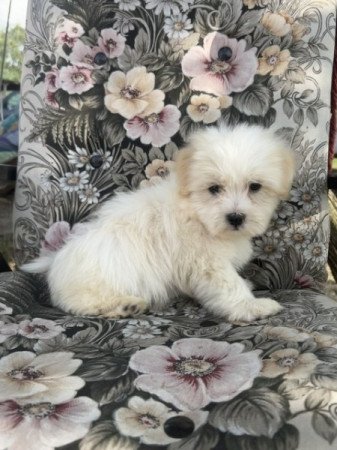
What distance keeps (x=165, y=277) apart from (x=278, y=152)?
1.65 feet

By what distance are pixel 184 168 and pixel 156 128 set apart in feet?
1.10

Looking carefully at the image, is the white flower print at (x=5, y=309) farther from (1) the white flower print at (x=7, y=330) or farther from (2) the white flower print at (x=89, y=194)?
(2) the white flower print at (x=89, y=194)

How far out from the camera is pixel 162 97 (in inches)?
76.9

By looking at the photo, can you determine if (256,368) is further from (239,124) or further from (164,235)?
(239,124)

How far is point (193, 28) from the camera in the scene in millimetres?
1925

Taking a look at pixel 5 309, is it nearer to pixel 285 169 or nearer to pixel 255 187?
pixel 255 187

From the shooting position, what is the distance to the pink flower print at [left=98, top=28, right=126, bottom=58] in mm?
1933

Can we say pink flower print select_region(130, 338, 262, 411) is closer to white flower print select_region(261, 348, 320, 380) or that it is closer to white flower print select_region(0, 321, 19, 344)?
white flower print select_region(261, 348, 320, 380)

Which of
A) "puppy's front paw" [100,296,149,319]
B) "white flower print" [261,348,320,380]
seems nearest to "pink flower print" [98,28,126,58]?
"puppy's front paw" [100,296,149,319]

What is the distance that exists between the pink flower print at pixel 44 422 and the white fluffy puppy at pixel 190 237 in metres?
0.51

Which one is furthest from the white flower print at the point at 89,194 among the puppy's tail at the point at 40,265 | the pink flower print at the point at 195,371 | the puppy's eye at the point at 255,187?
the pink flower print at the point at 195,371

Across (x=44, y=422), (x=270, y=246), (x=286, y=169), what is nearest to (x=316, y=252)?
(x=270, y=246)

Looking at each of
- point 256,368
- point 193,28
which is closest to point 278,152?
point 193,28

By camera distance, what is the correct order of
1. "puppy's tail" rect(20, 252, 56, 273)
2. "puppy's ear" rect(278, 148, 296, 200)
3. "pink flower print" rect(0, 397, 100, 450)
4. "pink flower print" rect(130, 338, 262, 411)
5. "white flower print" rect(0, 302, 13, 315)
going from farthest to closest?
"puppy's tail" rect(20, 252, 56, 273) < "puppy's ear" rect(278, 148, 296, 200) < "white flower print" rect(0, 302, 13, 315) < "pink flower print" rect(130, 338, 262, 411) < "pink flower print" rect(0, 397, 100, 450)
